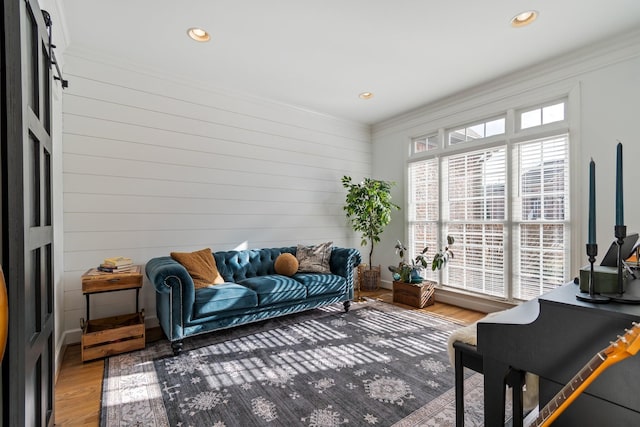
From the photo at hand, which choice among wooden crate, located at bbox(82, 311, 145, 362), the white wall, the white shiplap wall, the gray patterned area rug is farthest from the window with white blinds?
wooden crate, located at bbox(82, 311, 145, 362)

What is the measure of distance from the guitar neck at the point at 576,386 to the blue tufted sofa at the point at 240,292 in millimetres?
2525

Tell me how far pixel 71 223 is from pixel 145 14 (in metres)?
2.00

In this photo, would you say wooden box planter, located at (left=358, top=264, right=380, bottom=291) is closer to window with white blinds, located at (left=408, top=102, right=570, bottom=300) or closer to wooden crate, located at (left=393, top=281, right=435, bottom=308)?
wooden crate, located at (left=393, top=281, right=435, bottom=308)

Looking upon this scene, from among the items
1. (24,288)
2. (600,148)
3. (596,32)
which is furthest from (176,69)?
(600,148)

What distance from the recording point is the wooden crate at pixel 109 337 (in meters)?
2.48

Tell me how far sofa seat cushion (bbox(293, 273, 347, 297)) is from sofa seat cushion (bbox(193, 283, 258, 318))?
659 millimetres

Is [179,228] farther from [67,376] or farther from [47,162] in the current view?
[47,162]

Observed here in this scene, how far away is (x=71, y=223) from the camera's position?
2.86 m

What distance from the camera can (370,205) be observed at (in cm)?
440

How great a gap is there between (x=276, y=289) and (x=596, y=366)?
2777 millimetres

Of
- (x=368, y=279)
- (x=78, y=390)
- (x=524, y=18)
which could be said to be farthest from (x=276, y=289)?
(x=524, y=18)

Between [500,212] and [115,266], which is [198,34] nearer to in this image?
[115,266]

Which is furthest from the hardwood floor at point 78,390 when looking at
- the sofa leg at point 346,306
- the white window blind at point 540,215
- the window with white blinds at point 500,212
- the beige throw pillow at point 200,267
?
the white window blind at point 540,215

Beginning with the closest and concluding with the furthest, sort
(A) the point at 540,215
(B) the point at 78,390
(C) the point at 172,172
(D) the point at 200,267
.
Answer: (B) the point at 78,390
(D) the point at 200,267
(A) the point at 540,215
(C) the point at 172,172
